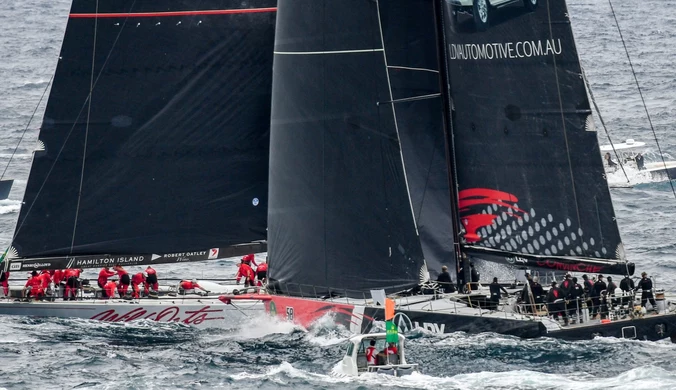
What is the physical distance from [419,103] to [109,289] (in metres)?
12.9

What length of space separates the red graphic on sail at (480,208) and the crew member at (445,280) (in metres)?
1.29

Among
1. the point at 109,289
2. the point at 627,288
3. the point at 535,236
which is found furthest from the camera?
the point at 109,289

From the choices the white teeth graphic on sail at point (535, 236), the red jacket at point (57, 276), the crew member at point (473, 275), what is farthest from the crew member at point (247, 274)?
the white teeth graphic on sail at point (535, 236)

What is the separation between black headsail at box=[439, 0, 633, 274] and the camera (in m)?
42.6

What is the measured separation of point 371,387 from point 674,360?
30.4ft

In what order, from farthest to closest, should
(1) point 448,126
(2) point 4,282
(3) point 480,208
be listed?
(2) point 4,282
(1) point 448,126
(3) point 480,208

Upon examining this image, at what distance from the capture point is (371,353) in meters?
38.7

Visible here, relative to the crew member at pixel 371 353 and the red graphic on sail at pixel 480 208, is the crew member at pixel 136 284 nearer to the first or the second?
the red graphic on sail at pixel 480 208

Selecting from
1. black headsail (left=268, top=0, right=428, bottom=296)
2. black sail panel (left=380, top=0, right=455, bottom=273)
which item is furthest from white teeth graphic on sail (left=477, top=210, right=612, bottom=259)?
black headsail (left=268, top=0, right=428, bottom=296)

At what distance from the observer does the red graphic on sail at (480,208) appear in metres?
44.1

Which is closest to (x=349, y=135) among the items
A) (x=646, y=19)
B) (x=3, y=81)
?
(x=3, y=81)

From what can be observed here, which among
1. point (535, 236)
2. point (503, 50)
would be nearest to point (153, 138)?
point (503, 50)

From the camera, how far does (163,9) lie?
4825cm

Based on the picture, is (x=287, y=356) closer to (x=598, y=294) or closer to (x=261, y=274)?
(x=261, y=274)
